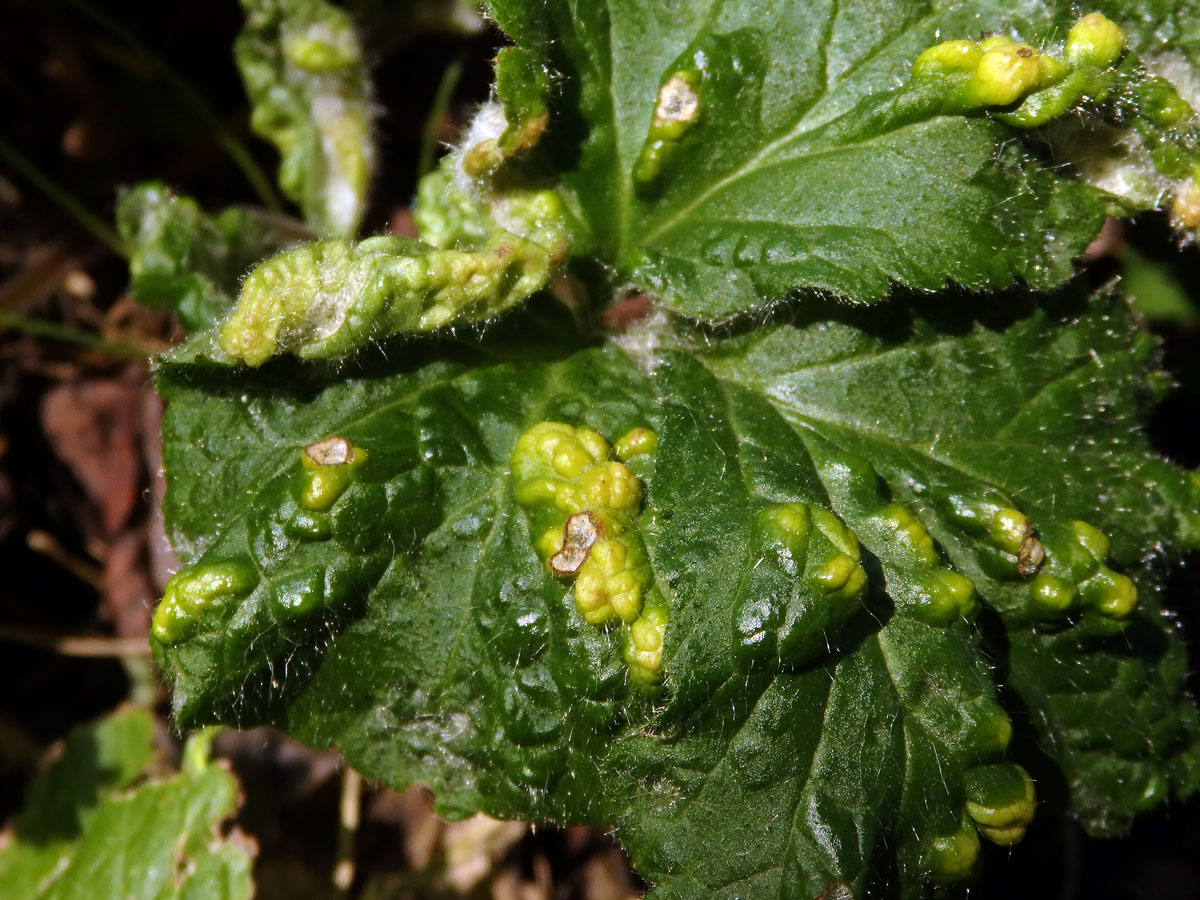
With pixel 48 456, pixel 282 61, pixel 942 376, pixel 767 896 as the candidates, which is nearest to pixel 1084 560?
pixel 942 376

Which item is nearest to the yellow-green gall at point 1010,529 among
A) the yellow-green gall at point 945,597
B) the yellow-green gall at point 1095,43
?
the yellow-green gall at point 945,597

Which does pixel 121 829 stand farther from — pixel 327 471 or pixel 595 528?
pixel 595 528

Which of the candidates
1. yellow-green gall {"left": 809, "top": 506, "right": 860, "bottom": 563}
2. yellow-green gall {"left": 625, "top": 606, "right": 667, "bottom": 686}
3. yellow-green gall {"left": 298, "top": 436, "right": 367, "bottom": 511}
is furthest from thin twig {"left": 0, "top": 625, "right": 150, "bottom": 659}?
yellow-green gall {"left": 809, "top": 506, "right": 860, "bottom": 563}

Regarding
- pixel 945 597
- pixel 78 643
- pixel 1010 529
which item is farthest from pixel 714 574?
pixel 78 643

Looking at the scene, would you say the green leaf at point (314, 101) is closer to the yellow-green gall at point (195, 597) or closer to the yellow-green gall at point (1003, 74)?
the yellow-green gall at point (195, 597)

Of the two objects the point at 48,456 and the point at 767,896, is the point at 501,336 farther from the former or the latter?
the point at 48,456

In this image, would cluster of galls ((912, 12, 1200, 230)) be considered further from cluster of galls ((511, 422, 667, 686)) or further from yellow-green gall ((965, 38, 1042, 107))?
cluster of galls ((511, 422, 667, 686))
